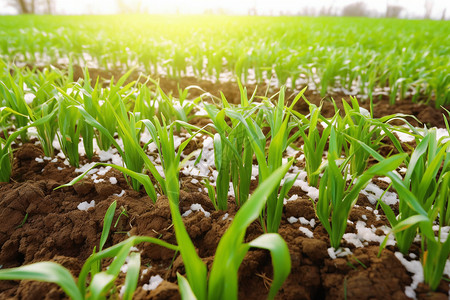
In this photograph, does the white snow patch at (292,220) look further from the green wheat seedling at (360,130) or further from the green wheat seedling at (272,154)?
the green wheat seedling at (360,130)

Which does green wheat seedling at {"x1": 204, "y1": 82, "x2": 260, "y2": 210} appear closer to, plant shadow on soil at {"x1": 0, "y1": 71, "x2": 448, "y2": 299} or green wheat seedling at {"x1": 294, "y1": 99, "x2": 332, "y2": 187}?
plant shadow on soil at {"x1": 0, "y1": 71, "x2": 448, "y2": 299}

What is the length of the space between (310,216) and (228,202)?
31cm

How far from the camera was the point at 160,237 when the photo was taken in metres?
0.96

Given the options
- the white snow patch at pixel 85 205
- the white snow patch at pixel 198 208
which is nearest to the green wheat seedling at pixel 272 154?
the white snow patch at pixel 198 208

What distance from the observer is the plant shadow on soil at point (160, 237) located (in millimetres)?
772

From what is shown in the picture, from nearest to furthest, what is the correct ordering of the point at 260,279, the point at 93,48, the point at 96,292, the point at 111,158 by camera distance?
1. the point at 96,292
2. the point at 260,279
3. the point at 111,158
4. the point at 93,48

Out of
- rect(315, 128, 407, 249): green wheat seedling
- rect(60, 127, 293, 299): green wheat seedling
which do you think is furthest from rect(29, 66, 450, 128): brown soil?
rect(60, 127, 293, 299): green wheat seedling

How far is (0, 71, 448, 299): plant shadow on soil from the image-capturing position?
0.77 meters

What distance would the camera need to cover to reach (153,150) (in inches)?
64.3

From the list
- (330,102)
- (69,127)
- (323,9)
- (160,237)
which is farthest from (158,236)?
(323,9)

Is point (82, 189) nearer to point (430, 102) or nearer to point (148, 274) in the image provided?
point (148, 274)

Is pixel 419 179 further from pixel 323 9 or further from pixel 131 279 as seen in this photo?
pixel 323 9

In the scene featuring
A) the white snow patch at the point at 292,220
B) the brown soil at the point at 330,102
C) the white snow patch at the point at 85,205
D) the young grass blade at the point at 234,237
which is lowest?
the white snow patch at the point at 85,205

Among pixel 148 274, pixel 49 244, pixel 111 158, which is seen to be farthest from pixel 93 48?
pixel 148 274
